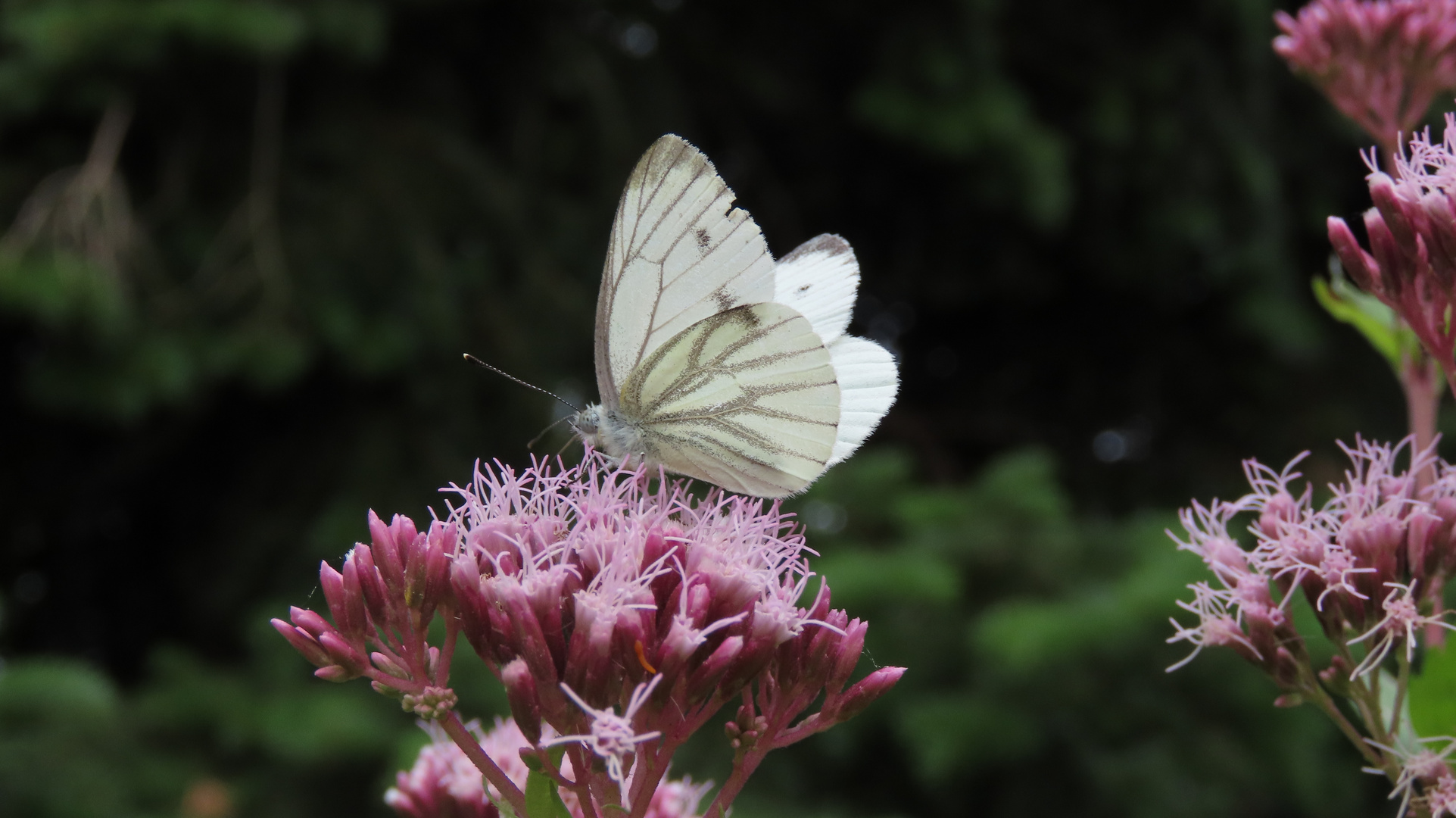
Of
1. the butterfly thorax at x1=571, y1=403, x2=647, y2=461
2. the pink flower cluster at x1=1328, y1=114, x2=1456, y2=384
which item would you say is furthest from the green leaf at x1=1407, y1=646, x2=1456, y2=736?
the butterfly thorax at x1=571, y1=403, x2=647, y2=461

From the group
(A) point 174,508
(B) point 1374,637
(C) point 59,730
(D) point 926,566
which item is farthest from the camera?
(A) point 174,508

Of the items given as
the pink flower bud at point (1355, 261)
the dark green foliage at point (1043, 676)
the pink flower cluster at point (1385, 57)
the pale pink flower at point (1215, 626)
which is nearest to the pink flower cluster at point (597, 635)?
the pale pink flower at point (1215, 626)

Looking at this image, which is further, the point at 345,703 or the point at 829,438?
the point at 345,703

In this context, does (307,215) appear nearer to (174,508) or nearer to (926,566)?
(174,508)

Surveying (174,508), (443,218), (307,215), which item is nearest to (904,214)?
(443,218)

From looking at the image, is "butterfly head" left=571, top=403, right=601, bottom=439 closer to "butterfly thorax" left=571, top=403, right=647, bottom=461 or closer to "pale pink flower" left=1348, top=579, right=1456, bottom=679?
"butterfly thorax" left=571, top=403, right=647, bottom=461

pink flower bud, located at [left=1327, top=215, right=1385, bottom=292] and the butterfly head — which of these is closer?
pink flower bud, located at [left=1327, top=215, right=1385, bottom=292]

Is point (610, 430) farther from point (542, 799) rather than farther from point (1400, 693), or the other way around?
point (1400, 693)

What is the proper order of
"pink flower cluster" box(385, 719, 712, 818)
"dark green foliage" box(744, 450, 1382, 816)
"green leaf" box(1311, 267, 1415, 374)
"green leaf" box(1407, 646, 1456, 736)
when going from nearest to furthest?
"green leaf" box(1407, 646, 1456, 736), "pink flower cluster" box(385, 719, 712, 818), "green leaf" box(1311, 267, 1415, 374), "dark green foliage" box(744, 450, 1382, 816)
